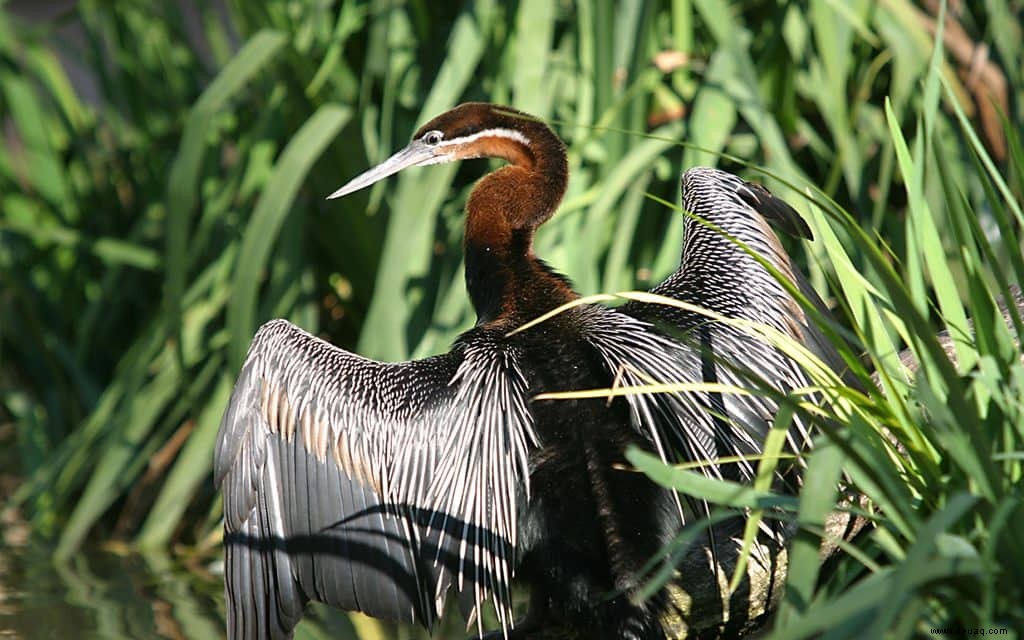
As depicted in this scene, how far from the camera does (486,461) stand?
2.62 meters

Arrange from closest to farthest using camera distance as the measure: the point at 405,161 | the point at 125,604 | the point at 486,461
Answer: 1. the point at 486,461
2. the point at 405,161
3. the point at 125,604

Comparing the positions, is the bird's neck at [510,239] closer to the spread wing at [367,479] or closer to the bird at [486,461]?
the bird at [486,461]

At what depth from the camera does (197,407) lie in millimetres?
4379

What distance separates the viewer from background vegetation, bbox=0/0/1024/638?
3.84m

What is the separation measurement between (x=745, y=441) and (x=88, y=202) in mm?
3471

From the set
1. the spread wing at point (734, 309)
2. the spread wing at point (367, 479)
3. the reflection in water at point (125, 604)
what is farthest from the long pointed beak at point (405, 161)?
the reflection in water at point (125, 604)

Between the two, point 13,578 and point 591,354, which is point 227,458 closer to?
point 591,354

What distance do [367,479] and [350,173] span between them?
1.70m

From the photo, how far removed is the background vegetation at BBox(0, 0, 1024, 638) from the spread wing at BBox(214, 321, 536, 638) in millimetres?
902

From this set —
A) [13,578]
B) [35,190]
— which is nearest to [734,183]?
[13,578]

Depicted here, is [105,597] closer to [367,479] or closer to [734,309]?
[367,479]

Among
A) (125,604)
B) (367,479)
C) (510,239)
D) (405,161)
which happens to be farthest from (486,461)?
(125,604)

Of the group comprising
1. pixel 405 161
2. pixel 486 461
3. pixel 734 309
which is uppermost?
pixel 405 161

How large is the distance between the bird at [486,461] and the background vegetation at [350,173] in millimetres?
700
